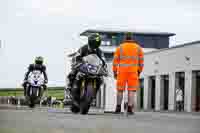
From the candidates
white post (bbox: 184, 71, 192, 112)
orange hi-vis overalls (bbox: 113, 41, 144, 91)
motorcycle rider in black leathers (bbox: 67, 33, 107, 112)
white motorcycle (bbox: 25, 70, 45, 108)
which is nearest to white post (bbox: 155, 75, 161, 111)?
white post (bbox: 184, 71, 192, 112)

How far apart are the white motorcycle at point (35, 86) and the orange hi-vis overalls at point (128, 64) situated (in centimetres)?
864

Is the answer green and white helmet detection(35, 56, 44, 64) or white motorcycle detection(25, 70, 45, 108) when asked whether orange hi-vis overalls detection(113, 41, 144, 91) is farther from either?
green and white helmet detection(35, 56, 44, 64)

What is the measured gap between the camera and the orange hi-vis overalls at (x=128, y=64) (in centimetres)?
1445

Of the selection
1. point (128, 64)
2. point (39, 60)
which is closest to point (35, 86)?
point (39, 60)

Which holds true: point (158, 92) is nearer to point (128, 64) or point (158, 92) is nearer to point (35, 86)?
point (35, 86)

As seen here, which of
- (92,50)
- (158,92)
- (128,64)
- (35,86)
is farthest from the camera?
(158,92)

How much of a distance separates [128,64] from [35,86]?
9.37m

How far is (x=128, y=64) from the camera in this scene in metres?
14.5

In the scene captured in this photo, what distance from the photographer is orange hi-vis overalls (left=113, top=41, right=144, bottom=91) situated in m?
14.5

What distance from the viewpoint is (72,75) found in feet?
51.0

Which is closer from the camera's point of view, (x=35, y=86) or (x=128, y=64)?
(x=128, y=64)

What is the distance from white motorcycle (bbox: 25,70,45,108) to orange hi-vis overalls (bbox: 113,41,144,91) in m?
8.64

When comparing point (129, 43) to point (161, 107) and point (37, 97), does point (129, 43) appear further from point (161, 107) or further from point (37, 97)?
point (161, 107)

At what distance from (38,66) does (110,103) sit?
39.4 metres
